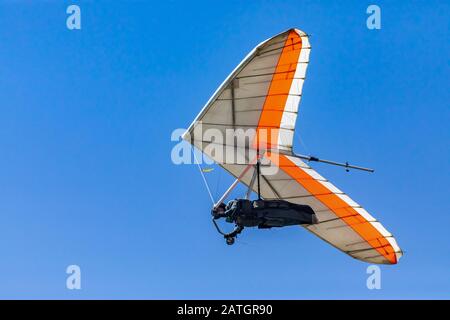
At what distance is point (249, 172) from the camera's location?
4878 cm

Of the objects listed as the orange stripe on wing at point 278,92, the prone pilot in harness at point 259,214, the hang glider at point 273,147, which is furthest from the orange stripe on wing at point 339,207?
the prone pilot in harness at point 259,214

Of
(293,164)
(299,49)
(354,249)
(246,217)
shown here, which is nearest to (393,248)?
(354,249)

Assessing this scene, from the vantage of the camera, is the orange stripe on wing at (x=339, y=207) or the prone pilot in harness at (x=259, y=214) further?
the orange stripe on wing at (x=339, y=207)

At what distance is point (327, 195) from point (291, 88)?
25.4ft

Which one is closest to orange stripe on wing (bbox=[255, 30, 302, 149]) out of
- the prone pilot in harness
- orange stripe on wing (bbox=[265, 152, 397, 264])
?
orange stripe on wing (bbox=[265, 152, 397, 264])

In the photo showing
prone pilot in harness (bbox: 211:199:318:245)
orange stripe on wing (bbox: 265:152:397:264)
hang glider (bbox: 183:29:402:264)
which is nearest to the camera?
hang glider (bbox: 183:29:402:264)

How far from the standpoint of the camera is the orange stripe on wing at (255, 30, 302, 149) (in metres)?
40.6

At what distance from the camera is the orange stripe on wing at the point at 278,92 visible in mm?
40625

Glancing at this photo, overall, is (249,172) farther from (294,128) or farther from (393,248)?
(393,248)

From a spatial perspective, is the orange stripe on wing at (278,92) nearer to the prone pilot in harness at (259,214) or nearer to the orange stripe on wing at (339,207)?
the orange stripe on wing at (339,207)

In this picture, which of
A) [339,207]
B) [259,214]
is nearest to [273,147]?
[259,214]

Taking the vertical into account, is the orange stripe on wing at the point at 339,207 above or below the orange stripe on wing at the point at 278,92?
below

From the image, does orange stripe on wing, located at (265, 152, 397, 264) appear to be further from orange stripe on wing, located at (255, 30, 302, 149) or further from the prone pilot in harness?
the prone pilot in harness

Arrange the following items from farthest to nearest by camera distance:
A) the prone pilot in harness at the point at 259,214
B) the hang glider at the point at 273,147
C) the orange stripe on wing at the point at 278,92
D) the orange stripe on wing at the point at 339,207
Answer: the orange stripe on wing at the point at 339,207 → the prone pilot in harness at the point at 259,214 → the hang glider at the point at 273,147 → the orange stripe on wing at the point at 278,92
